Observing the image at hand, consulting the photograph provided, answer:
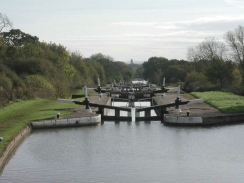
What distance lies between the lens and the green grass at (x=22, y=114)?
24047 mm

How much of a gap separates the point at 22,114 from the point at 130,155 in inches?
497

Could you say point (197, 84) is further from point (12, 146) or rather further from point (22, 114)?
point (12, 146)

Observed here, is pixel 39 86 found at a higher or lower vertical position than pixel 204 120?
higher

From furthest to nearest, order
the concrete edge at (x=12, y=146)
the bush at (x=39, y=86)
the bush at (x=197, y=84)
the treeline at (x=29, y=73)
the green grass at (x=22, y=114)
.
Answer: the bush at (x=197, y=84)
the bush at (x=39, y=86)
the treeline at (x=29, y=73)
the green grass at (x=22, y=114)
the concrete edge at (x=12, y=146)

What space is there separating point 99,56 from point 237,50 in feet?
272

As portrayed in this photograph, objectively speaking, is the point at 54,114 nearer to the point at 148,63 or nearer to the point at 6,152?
the point at 6,152

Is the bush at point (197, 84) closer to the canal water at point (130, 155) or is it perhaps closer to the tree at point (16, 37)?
the tree at point (16, 37)

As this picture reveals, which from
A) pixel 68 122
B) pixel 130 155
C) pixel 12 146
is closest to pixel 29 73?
pixel 68 122

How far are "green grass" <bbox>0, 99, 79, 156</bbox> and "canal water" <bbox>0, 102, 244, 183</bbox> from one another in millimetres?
791

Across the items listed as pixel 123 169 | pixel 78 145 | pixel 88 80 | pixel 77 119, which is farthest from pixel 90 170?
pixel 88 80

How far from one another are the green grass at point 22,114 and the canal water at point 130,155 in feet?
2.59

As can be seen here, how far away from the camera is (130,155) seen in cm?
2077

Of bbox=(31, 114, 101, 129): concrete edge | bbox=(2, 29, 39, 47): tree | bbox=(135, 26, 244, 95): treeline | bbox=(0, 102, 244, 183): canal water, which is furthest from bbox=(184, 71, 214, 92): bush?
bbox=(0, 102, 244, 183): canal water

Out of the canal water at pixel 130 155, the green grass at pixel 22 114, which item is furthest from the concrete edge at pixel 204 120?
the green grass at pixel 22 114
